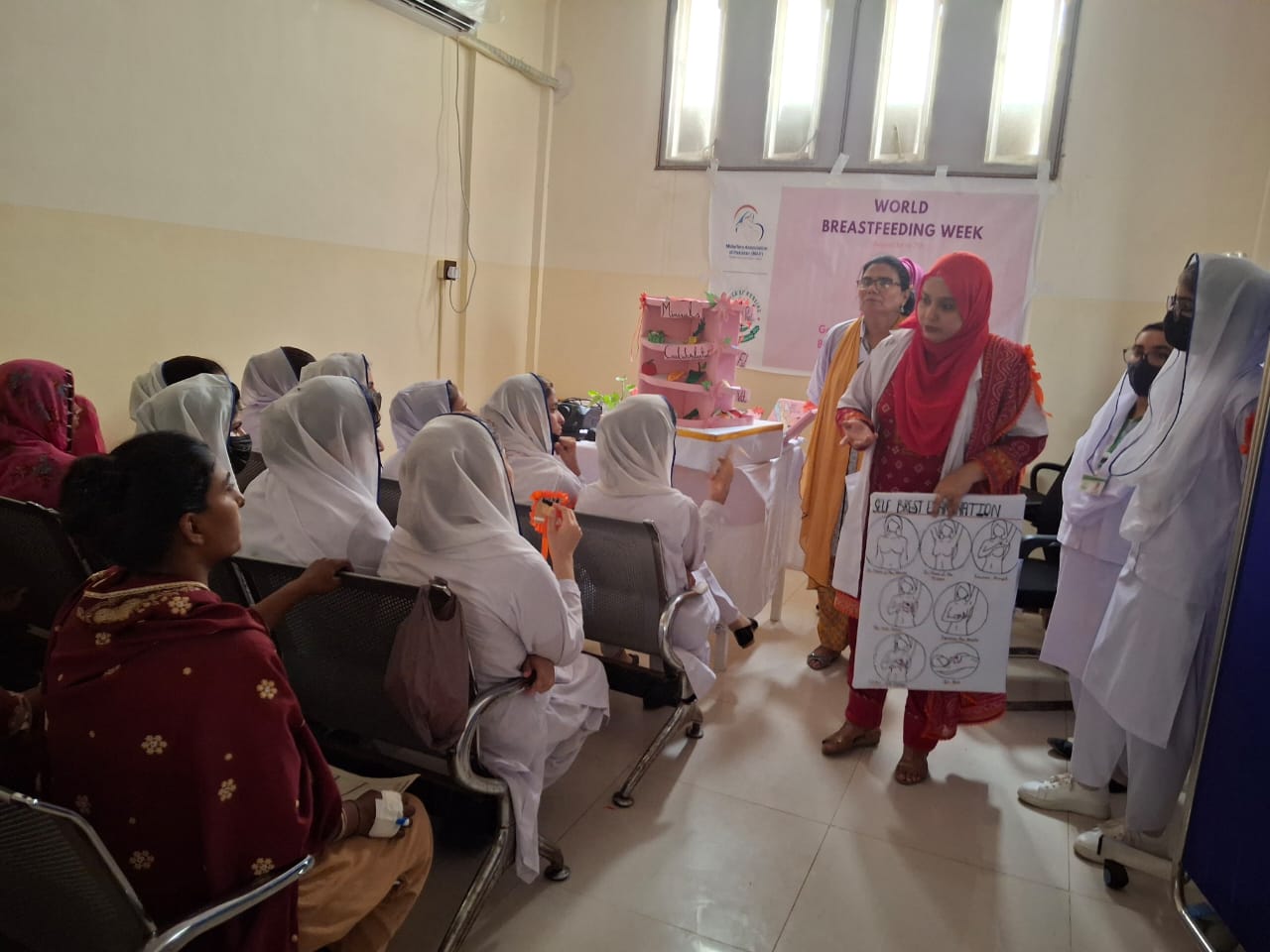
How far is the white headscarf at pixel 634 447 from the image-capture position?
2410 mm

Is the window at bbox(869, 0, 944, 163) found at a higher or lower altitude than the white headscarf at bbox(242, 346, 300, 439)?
higher

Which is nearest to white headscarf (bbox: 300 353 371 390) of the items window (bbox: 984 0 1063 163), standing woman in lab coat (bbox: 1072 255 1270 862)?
standing woman in lab coat (bbox: 1072 255 1270 862)

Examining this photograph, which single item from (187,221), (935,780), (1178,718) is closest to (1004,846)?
(935,780)

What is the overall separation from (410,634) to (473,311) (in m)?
3.87

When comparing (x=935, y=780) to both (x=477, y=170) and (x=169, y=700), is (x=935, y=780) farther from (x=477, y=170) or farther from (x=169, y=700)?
(x=477, y=170)

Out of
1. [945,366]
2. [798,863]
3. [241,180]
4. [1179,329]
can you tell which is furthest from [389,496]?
[1179,329]

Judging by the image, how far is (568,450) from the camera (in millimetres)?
3281

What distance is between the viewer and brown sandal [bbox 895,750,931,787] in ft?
7.99

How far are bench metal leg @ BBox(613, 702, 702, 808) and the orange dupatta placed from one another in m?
0.71

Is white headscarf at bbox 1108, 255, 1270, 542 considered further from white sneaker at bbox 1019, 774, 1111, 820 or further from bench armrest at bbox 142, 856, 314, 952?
bench armrest at bbox 142, 856, 314, 952

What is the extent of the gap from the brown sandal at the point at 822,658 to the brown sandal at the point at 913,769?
774 millimetres

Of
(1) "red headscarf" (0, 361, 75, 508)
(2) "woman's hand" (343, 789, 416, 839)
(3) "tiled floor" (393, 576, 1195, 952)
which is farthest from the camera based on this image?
(1) "red headscarf" (0, 361, 75, 508)

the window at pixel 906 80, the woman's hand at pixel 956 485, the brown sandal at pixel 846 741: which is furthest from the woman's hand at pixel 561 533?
the window at pixel 906 80

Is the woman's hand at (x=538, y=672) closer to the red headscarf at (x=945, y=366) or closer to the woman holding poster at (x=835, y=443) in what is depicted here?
the red headscarf at (x=945, y=366)
